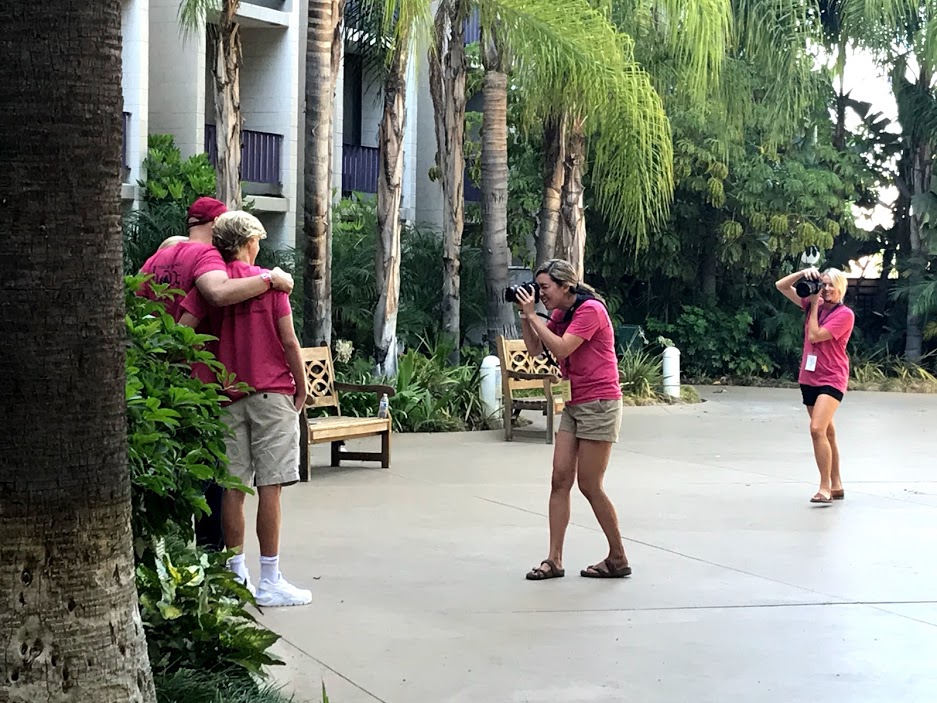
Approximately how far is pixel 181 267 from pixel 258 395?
0.75 meters

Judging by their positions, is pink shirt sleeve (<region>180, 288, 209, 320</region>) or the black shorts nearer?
pink shirt sleeve (<region>180, 288, 209, 320</region>)

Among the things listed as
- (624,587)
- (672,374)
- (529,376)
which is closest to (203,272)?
(624,587)

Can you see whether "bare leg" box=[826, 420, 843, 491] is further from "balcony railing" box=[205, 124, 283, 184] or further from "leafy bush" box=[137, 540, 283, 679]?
"balcony railing" box=[205, 124, 283, 184]

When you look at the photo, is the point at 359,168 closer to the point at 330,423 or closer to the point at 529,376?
the point at 529,376

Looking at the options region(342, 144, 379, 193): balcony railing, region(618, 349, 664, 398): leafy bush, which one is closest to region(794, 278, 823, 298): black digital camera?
region(618, 349, 664, 398): leafy bush

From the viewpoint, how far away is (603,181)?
59.0ft

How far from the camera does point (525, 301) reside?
24.3 ft

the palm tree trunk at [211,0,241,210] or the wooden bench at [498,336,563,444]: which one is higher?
the palm tree trunk at [211,0,241,210]

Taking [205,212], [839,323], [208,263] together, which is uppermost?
[205,212]

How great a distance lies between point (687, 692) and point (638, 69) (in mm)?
12939

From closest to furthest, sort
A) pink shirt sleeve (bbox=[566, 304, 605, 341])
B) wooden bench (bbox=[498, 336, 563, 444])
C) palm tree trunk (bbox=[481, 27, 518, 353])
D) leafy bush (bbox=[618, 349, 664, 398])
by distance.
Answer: pink shirt sleeve (bbox=[566, 304, 605, 341])
wooden bench (bbox=[498, 336, 563, 444])
palm tree trunk (bbox=[481, 27, 518, 353])
leafy bush (bbox=[618, 349, 664, 398])

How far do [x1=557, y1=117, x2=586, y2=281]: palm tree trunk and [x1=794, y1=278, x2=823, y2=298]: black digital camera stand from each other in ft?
26.6

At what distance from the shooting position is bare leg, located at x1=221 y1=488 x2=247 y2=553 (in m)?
6.52

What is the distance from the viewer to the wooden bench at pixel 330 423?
1085 centimetres
